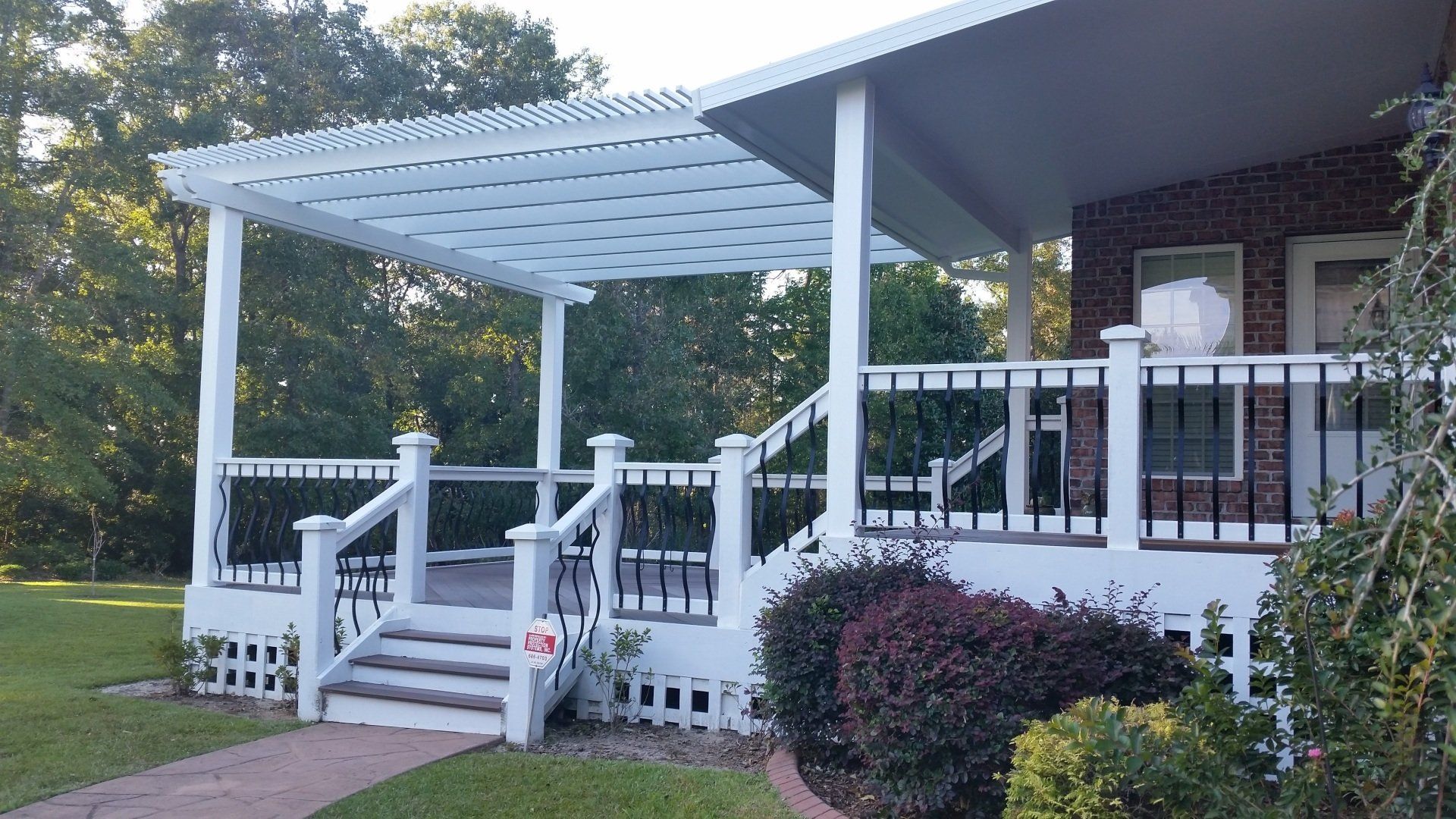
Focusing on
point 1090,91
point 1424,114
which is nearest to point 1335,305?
point 1424,114

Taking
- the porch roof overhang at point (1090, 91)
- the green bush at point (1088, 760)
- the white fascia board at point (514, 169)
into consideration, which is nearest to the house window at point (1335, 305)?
the porch roof overhang at point (1090, 91)

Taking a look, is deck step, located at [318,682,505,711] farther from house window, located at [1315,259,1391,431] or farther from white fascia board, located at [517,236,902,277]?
house window, located at [1315,259,1391,431]

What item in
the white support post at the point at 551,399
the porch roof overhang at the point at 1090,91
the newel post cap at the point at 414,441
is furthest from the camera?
the white support post at the point at 551,399

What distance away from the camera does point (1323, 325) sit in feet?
25.4

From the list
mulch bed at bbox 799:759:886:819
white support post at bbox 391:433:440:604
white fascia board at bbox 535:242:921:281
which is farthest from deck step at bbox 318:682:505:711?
white fascia board at bbox 535:242:921:281

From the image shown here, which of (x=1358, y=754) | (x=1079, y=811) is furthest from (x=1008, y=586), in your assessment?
(x=1358, y=754)

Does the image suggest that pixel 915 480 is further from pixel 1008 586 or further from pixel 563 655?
pixel 563 655

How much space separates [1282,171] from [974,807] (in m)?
5.57

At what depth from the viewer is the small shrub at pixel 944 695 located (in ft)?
14.2

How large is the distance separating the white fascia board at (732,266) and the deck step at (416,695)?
5611mm

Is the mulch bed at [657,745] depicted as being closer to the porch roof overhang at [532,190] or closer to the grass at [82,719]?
the grass at [82,719]

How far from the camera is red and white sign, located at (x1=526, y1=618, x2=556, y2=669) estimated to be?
221 inches

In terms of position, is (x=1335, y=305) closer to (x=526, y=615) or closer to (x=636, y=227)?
(x=636, y=227)

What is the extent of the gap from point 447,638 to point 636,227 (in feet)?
13.7
